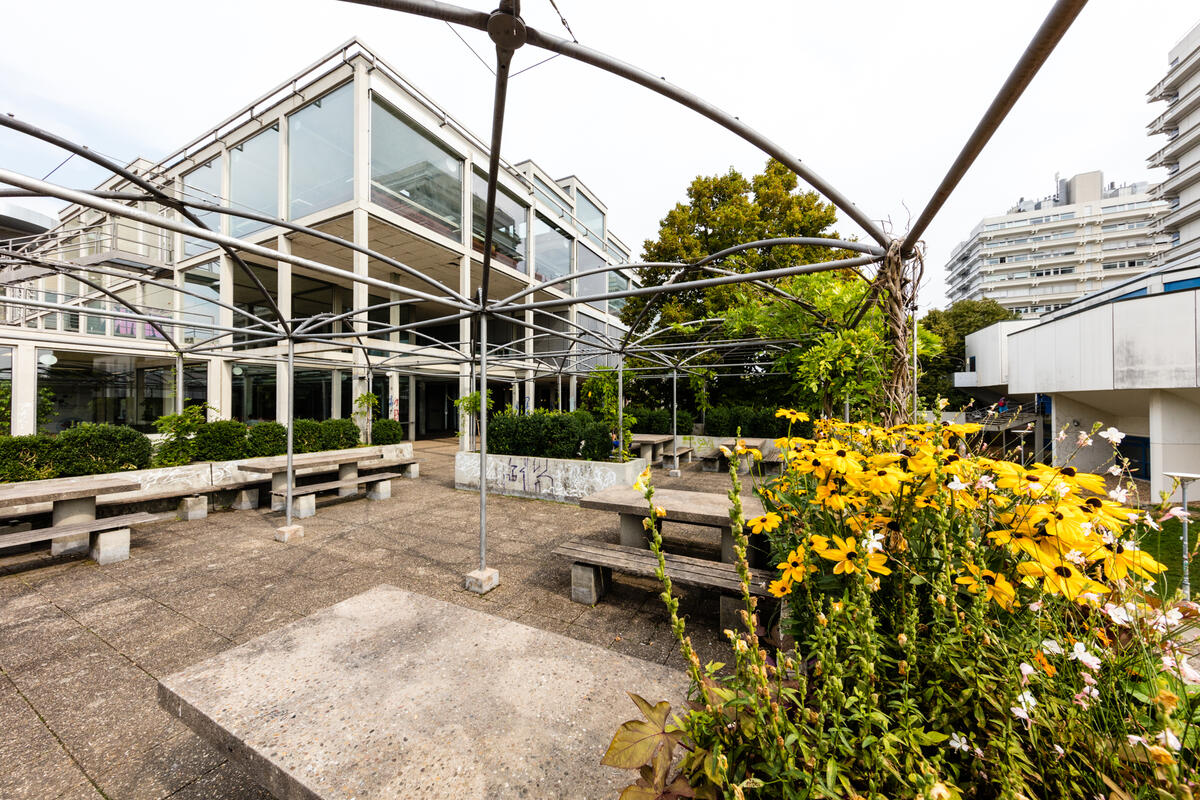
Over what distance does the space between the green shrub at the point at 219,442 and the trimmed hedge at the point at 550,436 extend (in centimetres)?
414

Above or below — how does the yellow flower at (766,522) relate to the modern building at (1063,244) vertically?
below

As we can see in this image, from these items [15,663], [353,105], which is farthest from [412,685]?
[353,105]

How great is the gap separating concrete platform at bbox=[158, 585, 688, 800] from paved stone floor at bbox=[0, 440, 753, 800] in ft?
0.66

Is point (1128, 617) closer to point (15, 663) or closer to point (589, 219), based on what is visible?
point (15, 663)

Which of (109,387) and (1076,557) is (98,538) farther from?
(109,387)

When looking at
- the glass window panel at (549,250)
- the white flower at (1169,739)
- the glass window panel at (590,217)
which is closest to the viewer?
the white flower at (1169,739)

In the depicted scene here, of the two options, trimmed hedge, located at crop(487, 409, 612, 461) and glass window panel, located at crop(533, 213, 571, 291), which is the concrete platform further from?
glass window panel, located at crop(533, 213, 571, 291)

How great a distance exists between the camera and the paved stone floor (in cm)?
201

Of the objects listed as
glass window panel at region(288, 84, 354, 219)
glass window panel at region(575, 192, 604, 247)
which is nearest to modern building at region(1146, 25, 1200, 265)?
glass window panel at region(575, 192, 604, 247)

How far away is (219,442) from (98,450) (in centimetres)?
129

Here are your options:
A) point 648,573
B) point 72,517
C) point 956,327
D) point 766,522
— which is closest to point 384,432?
point 72,517

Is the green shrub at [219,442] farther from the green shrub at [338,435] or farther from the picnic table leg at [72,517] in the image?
the picnic table leg at [72,517]

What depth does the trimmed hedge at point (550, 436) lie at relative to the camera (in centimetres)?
757

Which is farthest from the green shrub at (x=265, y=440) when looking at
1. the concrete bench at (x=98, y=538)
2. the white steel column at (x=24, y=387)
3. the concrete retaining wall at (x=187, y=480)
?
the white steel column at (x=24, y=387)
